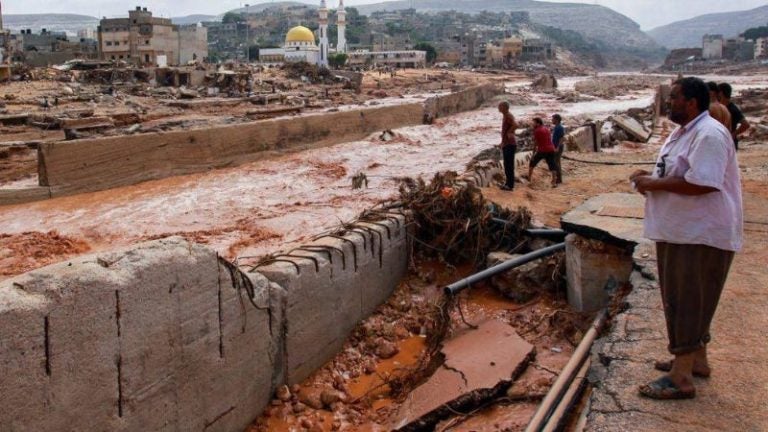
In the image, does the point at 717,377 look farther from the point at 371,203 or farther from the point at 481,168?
the point at 371,203

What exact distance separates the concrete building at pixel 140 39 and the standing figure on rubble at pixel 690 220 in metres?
53.0

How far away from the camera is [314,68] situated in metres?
49.5

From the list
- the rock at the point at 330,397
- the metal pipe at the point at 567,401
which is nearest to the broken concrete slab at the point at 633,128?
the rock at the point at 330,397

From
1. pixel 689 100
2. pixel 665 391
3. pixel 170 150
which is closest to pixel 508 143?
pixel 689 100

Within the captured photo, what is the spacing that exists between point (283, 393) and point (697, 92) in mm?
3476

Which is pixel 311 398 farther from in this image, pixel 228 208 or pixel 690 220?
pixel 228 208

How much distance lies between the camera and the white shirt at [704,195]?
3.05m

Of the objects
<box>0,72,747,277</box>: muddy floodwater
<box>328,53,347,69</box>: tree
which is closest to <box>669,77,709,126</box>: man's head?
<box>0,72,747,277</box>: muddy floodwater

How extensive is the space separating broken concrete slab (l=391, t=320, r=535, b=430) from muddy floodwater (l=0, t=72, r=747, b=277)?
3.68 meters

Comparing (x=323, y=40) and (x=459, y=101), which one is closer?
(x=459, y=101)

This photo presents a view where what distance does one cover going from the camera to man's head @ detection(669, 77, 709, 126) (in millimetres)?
3160

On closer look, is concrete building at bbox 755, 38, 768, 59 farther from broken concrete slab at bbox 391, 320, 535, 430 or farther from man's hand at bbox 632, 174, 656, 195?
man's hand at bbox 632, 174, 656, 195

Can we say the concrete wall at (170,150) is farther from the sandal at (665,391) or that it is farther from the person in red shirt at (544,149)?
the sandal at (665,391)

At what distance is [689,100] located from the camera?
3.17 m
